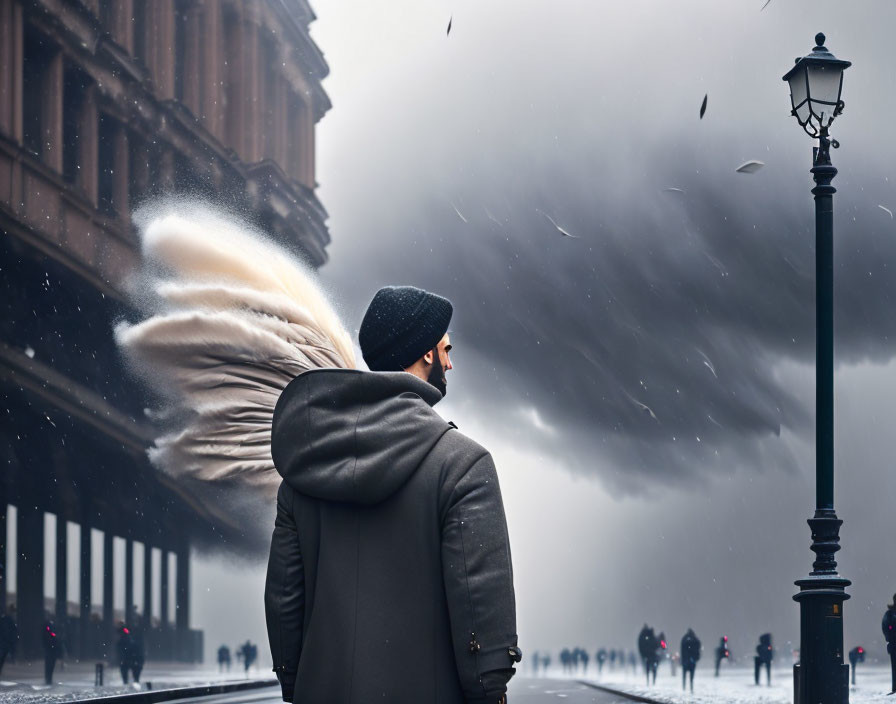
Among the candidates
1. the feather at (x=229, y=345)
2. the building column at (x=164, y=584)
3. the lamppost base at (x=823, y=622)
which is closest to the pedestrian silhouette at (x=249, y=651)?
the building column at (x=164, y=584)

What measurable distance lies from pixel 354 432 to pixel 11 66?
2446cm

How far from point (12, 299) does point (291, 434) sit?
906 inches

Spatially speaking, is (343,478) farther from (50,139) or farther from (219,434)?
(50,139)

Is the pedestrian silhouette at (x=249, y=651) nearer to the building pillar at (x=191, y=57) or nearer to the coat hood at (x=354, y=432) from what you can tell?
the building pillar at (x=191, y=57)

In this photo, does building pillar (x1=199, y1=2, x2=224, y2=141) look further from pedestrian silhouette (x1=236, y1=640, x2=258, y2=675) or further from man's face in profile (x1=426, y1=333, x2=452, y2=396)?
man's face in profile (x1=426, y1=333, x2=452, y2=396)

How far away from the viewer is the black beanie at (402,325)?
262 centimetres

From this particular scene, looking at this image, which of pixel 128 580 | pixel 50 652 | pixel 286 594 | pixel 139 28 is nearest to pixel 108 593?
pixel 128 580

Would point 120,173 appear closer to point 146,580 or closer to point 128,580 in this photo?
point 128,580

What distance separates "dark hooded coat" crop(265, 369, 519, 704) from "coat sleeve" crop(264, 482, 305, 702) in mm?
44

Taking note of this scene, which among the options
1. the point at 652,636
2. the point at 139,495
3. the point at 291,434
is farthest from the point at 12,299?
the point at 291,434

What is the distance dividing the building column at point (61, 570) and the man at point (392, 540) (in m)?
28.5

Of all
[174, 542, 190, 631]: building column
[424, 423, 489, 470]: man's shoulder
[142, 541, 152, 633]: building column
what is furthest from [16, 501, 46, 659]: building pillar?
[424, 423, 489, 470]: man's shoulder

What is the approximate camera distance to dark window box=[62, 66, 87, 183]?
2742cm

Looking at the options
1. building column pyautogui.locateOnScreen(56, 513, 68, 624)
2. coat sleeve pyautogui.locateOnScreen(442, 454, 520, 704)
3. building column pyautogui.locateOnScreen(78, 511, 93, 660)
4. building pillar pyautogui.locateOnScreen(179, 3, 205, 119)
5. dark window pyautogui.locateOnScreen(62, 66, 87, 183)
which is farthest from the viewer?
building pillar pyautogui.locateOnScreen(179, 3, 205, 119)
